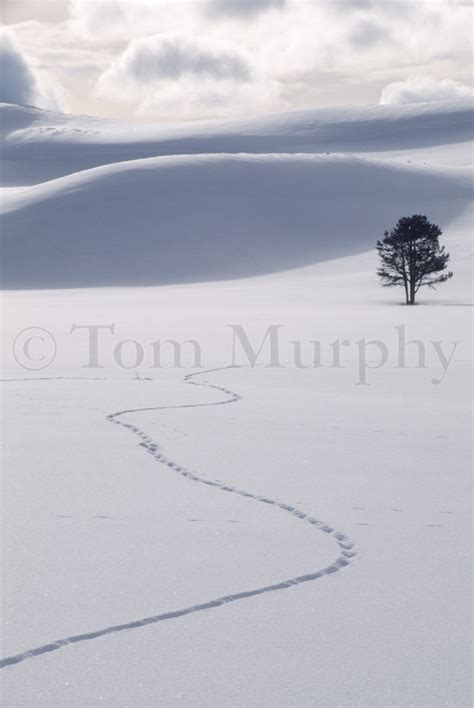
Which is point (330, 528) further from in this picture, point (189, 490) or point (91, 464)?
point (91, 464)

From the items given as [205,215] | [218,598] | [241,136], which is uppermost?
[241,136]

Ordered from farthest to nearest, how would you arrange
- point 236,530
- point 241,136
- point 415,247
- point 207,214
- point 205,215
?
point 241,136 → point 207,214 → point 205,215 → point 415,247 → point 236,530

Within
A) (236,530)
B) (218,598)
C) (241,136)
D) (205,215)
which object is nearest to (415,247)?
(205,215)

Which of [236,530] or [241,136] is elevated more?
[241,136]

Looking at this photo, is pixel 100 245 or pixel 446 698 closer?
pixel 446 698

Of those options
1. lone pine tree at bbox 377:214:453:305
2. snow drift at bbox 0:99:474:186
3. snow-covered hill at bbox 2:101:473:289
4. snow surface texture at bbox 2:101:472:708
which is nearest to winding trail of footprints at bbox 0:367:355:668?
snow surface texture at bbox 2:101:472:708

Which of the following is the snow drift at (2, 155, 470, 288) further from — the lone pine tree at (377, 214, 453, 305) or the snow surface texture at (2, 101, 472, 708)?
the snow surface texture at (2, 101, 472, 708)

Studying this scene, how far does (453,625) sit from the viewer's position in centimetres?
371

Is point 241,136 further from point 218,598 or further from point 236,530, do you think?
point 218,598

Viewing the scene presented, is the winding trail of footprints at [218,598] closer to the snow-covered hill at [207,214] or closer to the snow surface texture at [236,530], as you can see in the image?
the snow surface texture at [236,530]

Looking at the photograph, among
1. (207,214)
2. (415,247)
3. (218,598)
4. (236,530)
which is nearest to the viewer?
(218,598)

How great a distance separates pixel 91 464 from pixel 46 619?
2387mm

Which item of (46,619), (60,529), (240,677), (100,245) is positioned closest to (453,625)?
(240,677)

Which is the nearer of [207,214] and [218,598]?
[218,598]
